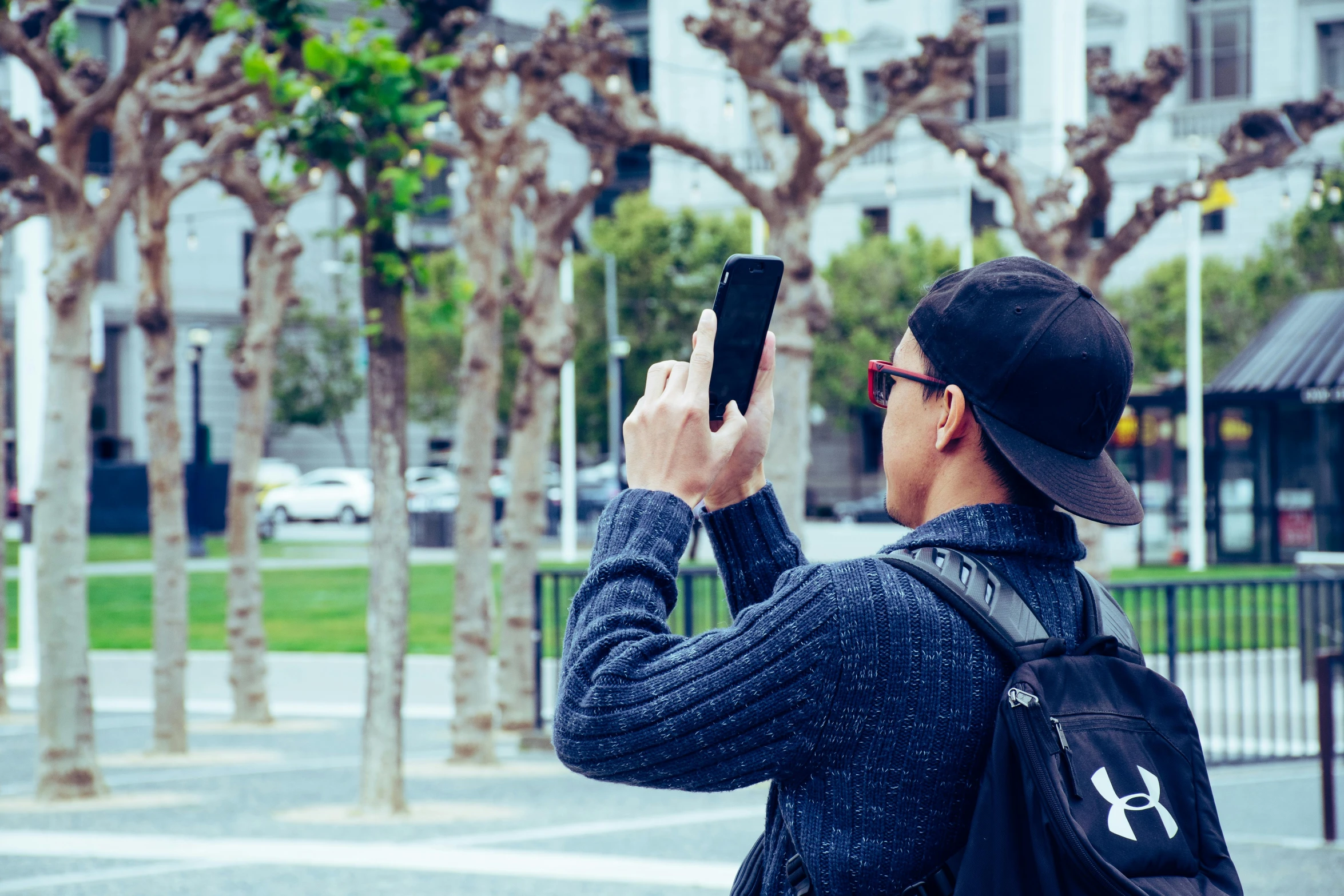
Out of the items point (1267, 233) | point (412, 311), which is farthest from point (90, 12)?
point (1267, 233)

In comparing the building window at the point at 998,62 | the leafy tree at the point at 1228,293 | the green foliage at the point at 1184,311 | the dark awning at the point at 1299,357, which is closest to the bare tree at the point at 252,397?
the dark awning at the point at 1299,357

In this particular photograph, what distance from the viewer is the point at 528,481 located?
452 inches

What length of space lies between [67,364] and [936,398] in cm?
804

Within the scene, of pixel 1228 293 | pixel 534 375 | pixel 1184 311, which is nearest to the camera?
pixel 534 375

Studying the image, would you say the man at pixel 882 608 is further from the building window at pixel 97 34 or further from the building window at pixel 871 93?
the building window at pixel 871 93

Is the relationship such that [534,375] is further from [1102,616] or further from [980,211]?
[980,211]

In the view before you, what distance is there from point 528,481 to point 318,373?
137ft

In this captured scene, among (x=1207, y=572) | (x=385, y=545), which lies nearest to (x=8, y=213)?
(x=385, y=545)

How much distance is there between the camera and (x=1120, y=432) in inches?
1161

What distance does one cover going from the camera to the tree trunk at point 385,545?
8477 mm

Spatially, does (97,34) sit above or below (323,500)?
above

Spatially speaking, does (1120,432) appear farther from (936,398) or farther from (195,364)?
(936,398)

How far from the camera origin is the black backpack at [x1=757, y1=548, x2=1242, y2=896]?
1.67 meters

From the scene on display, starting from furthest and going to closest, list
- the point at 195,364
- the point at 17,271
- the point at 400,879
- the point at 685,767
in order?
the point at 195,364
the point at 17,271
the point at 400,879
the point at 685,767
